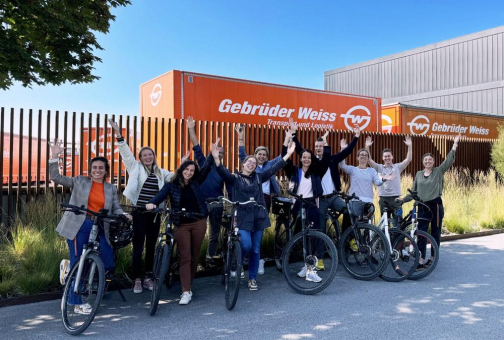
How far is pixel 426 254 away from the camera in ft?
20.7

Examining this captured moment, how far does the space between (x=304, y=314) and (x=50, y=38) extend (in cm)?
680

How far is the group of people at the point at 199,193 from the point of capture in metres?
4.82

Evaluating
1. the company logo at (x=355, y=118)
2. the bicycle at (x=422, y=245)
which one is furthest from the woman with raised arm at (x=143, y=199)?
the company logo at (x=355, y=118)

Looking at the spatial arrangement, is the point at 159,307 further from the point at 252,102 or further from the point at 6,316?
the point at 252,102

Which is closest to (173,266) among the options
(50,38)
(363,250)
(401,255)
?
(363,250)

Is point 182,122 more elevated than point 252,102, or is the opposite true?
point 252,102

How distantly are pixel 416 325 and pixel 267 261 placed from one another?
3.12m

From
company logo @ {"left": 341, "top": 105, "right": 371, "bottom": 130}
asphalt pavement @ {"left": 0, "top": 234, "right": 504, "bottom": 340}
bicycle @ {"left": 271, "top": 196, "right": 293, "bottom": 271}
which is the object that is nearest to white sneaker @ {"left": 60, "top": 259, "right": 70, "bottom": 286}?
asphalt pavement @ {"left": 0, "top": 234, "right": 504, "bottom": 340}

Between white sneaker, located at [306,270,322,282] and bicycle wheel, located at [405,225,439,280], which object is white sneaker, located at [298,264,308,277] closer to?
white sneaker, located at [306,270,322,282]

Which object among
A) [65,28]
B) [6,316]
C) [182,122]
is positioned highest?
[65,28]

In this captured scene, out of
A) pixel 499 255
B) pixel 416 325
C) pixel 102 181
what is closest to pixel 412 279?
pixel 416 325

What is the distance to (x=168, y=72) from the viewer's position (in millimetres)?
11969

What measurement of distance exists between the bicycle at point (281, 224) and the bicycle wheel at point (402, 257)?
145 cm

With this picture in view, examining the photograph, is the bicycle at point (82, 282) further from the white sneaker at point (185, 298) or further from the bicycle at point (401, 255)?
the bicycle at point (401, 255)
